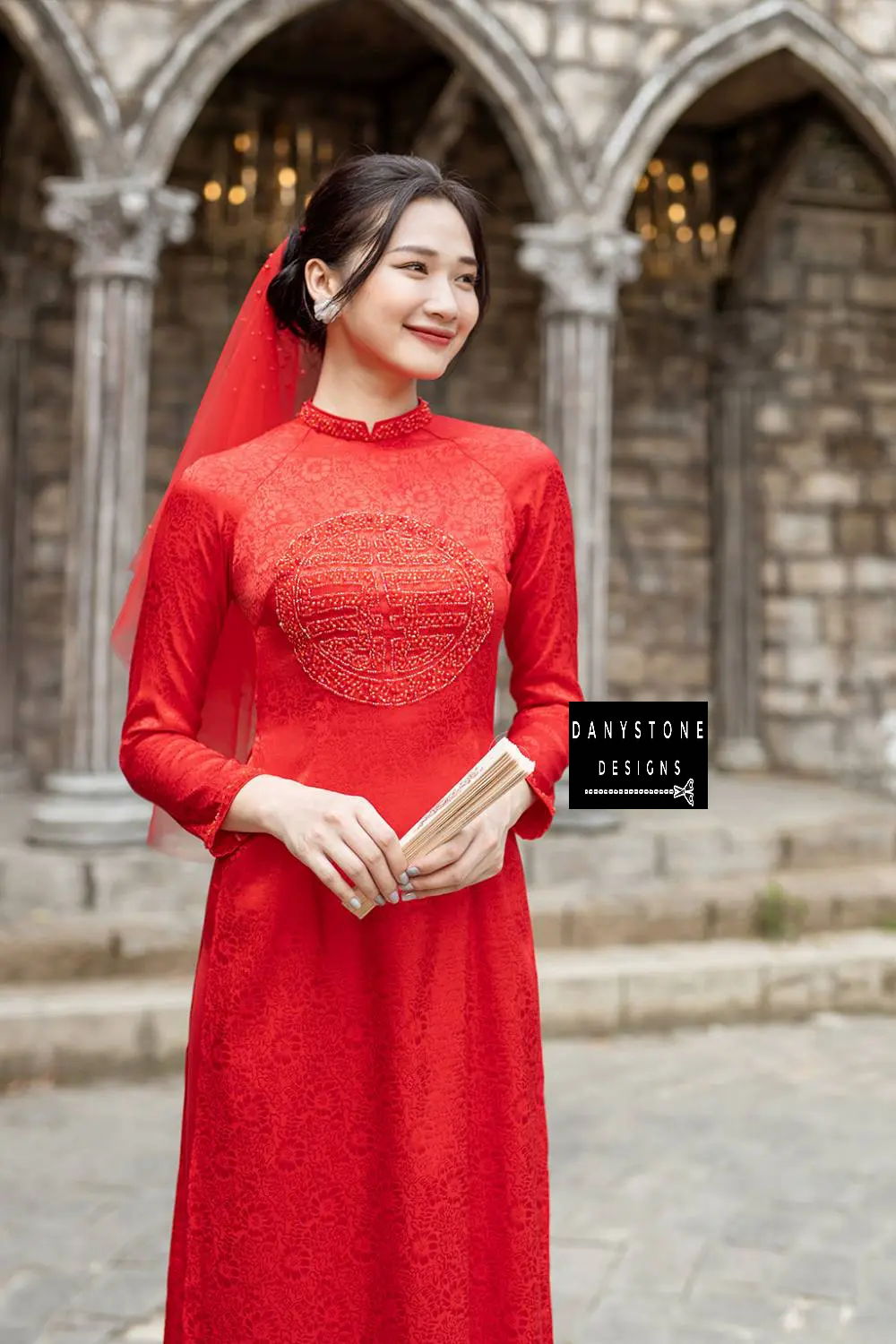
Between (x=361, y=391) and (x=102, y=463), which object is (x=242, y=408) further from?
(x=102, y=463)

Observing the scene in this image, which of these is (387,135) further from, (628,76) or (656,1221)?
(656,1221)

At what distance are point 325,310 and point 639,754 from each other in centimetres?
60

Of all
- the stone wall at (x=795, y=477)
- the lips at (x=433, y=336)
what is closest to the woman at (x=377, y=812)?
the lips at (x=433, y=336)

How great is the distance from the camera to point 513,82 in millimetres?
5797

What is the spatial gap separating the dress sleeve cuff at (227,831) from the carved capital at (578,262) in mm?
4770

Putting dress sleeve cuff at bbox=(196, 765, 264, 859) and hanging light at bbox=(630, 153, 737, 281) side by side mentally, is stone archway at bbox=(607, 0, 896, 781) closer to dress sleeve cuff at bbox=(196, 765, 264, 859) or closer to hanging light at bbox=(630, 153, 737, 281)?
hanging light at bbox=(630, 153, 737, 281)

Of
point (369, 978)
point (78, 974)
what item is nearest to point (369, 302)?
point (369, 978)

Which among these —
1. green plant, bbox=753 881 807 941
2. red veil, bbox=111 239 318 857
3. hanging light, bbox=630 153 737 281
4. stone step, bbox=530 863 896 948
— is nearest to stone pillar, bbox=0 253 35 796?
stone step, bbox=530 863 896 948

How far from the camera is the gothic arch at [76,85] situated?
522 cm

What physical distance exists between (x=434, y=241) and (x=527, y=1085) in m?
0.94

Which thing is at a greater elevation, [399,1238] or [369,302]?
[369,302]

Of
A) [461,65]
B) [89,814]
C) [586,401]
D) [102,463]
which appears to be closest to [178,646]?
[89,814]

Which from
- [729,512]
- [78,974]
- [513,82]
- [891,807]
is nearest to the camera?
[78,974]

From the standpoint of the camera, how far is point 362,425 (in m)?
1.56
